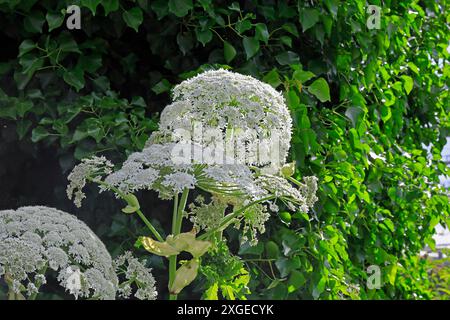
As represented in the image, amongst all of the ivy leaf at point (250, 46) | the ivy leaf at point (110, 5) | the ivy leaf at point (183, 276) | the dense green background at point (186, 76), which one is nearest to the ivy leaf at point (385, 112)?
the dense green background at point (186, 76)

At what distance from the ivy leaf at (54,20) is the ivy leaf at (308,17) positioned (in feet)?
1.76

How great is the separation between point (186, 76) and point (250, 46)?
157 millimetres

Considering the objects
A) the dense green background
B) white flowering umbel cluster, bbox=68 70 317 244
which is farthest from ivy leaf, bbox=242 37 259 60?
white flowering umbel cluster, bbox=68 70 317 244

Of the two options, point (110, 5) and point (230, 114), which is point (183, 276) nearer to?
point (230, 114)

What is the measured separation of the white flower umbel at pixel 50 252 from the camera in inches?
35.9

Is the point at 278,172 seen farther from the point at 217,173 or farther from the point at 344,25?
the point at 344,25

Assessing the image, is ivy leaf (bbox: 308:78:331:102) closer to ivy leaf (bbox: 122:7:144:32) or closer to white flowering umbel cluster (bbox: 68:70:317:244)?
ivy leaf (bbox: 122:7:144:32)

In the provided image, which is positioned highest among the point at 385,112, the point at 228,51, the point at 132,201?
the point at 228,51

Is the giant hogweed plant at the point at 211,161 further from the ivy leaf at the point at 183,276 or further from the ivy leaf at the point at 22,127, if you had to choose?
the ivy leaf at the point at 22,127

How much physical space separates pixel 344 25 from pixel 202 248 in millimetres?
1018

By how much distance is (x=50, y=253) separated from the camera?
0.93 meters

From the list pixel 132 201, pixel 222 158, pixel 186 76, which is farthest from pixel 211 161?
pixel 186 76

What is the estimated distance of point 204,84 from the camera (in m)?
1.02

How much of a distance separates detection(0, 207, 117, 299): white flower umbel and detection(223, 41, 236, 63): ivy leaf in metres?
0.66
